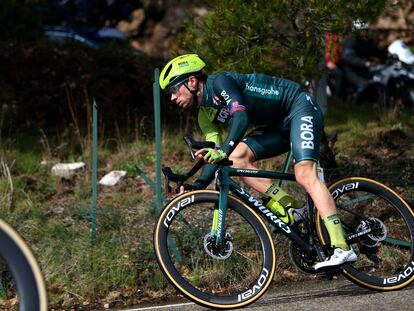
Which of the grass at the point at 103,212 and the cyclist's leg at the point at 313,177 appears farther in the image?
the grass at the point at 103,212

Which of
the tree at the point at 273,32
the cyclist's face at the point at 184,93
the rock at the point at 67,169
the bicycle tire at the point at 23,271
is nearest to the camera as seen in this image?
the bicycle tire at the point at 23,271

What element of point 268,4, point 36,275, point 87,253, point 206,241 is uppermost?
point 268,4

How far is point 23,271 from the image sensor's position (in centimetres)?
337

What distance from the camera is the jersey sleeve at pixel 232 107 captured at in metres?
5.43

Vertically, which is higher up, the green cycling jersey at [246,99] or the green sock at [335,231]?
the green cycling jersey at [246,99]

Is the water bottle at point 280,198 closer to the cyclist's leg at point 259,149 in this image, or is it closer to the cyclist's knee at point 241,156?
the cyclist's leg at point 259,149

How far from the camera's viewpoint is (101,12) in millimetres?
21969

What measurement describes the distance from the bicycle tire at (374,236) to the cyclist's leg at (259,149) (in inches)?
19.0

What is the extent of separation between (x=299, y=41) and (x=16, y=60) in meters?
5.86

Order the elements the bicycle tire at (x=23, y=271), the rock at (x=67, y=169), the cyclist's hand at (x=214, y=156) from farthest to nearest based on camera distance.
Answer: the rock at (x=67, y=169) → the cyclist's hand at (x=214, y=156) → the bicycle tire at (x=23, y=271)

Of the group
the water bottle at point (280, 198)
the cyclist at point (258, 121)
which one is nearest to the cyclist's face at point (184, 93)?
the cyclist at point (258, 121)

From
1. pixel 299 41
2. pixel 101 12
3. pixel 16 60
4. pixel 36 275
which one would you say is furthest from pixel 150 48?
pixel 36 275

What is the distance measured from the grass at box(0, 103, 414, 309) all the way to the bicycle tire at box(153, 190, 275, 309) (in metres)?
0.31

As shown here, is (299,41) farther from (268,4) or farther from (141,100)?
(141,100)
